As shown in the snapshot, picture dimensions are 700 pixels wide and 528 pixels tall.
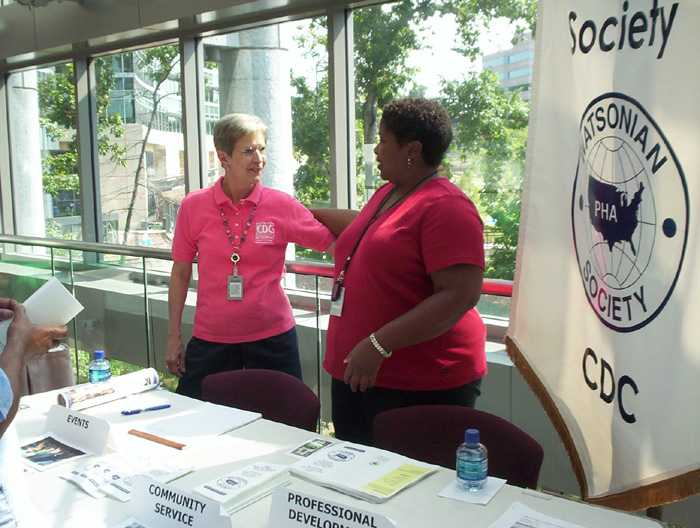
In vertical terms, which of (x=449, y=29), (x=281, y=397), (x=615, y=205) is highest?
(x=449, y=29)

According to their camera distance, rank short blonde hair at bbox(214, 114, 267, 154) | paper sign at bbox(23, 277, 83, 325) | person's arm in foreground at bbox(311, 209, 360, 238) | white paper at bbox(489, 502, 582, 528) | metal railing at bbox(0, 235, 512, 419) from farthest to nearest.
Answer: metal railing at bbox(0, 235, 512, 419) < person's arm in foreground at bbox(311, 209, 360, 238) < short blonde hair at bbox(214, 114, 267, 154) < paper sign at bbox(23, 277, 83, 325) < white paper at bbox(489, 502, 582, 528)

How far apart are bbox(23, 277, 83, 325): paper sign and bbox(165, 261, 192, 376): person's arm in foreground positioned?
1241 millimetres

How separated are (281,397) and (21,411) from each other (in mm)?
861

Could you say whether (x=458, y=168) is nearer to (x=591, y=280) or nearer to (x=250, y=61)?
(x=250, y=61)

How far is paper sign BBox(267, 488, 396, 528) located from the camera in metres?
1.30

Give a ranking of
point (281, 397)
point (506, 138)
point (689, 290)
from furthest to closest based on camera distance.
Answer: point (506, 138) < point (281, 397) < point (689, 290)

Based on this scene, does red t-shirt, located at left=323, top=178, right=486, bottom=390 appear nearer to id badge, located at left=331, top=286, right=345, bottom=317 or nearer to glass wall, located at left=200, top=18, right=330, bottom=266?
id badge, located at left=331, top=286, right=345, bottom=317

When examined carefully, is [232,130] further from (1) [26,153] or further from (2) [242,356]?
(1) [26,153]

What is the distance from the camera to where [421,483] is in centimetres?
173

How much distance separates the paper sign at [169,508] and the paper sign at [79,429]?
16.0 inches

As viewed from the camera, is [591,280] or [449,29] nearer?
[591,280]

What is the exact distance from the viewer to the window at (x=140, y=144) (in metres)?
6.33

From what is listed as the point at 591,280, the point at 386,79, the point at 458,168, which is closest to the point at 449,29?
the point at 386,79

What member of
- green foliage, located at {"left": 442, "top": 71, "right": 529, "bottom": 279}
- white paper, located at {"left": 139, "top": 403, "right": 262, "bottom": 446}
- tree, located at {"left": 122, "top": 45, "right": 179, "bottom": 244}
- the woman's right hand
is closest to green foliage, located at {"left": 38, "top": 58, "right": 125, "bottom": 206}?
tree, located at {"left": 122, "top": 45, "right": 179, "bottom": 244}
